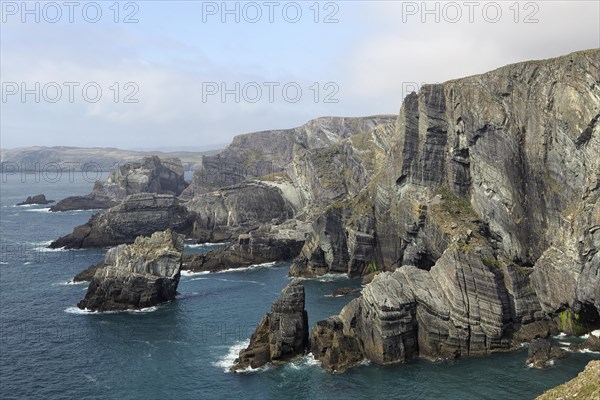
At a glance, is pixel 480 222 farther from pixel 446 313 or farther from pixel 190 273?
pixel 190 273

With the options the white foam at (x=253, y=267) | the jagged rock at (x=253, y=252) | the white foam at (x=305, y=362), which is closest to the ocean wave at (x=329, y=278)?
the white foam at (x=253, y=267)

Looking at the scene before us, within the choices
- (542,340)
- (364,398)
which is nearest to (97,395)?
(364,398)

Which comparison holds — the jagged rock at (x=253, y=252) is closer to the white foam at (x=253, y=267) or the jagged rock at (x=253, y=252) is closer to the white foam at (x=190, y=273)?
the white foam at (x=253, y=267)

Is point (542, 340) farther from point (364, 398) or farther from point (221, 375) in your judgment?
point (221, 375)

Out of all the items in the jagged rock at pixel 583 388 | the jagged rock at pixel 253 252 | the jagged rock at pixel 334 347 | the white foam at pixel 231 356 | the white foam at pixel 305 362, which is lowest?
the white foam at pixel 231 356

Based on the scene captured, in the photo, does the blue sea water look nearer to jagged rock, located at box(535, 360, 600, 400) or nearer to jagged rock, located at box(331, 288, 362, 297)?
jagged rock, located at box(331, 288, 362, 297)

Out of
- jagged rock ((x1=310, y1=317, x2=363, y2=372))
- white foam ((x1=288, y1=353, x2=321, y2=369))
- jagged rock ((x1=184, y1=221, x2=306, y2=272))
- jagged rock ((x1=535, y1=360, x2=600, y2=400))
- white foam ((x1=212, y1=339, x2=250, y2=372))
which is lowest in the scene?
white foam ((x1=212, y1=339, x2=250, y2=372))

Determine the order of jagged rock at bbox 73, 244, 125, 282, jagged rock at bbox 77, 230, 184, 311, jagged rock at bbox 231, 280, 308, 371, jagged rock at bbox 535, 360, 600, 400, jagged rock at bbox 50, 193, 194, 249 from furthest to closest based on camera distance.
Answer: jagged rock at bbox 50, 193, 194, 249
jagged rock at bbox 73, 244, 125, 282
jagged rock at bbox 77, 230, 184, 311
jagged rock at bbox 231, 280, 308, 371
jagged rock at bbox 535, 360, 600, 400

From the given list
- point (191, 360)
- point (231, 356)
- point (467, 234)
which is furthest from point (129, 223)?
point (467, 234)

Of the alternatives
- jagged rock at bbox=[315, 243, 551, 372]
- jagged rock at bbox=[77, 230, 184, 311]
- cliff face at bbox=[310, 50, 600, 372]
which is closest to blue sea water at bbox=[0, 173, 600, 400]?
jagged rock at bbox=[315, 243, 551, 372]
